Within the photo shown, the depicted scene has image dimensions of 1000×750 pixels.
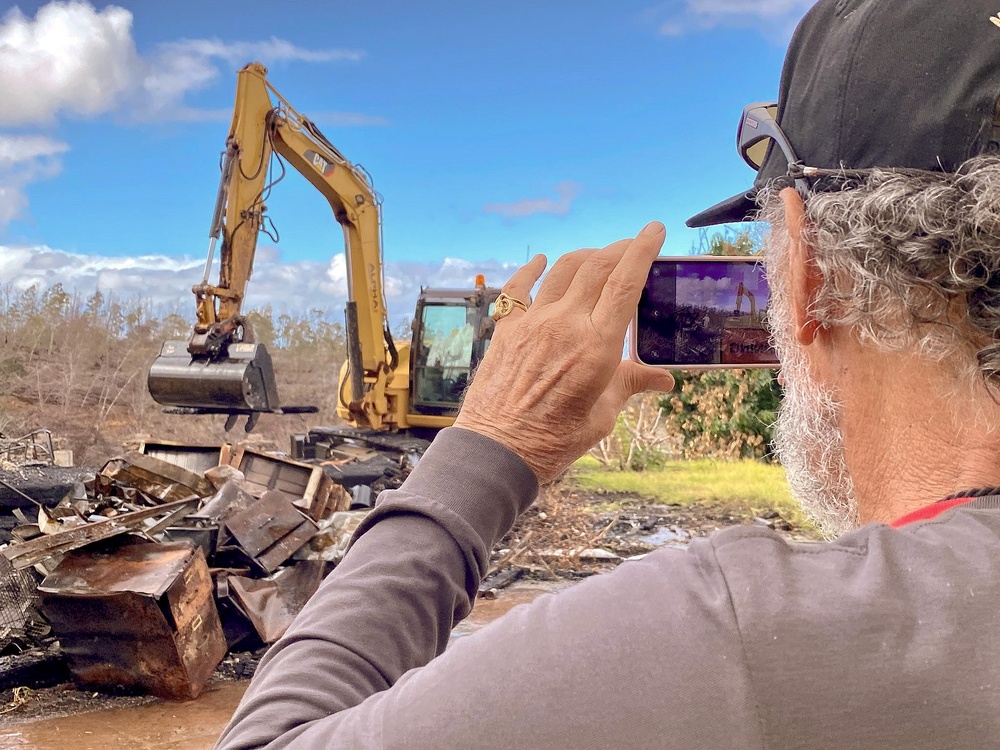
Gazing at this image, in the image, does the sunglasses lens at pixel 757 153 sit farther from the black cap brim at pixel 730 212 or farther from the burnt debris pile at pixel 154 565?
the burnt debris pile at pixel 154 565

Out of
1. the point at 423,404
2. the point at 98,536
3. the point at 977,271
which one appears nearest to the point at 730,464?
the point at 423,404

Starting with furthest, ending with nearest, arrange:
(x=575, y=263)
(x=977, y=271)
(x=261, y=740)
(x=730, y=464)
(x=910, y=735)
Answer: (x=730, y=464) < (x=575, y=263) < (x=977, y=271) < (x=261, y=740) < (x=910, y=735)

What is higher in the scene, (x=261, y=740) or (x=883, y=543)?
(x=883, y=543)

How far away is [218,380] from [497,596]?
367 centimetres

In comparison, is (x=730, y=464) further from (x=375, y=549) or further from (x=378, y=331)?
(x=375, y=549)

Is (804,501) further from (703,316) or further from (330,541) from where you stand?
(330,541)

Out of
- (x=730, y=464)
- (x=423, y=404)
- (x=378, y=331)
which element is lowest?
(x=730, y=464)

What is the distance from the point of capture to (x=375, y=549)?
1.03 m

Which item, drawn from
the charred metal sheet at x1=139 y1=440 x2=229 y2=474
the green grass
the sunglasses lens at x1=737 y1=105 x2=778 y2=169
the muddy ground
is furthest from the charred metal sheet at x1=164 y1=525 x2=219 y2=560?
the green grass

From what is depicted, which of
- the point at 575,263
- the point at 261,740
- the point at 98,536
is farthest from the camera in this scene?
the point at 98,536

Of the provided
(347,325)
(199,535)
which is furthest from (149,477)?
(347,325)

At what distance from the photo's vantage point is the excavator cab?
1071 centimetres

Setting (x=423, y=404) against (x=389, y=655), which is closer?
(x=389, y=655)

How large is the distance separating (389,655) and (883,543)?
0.53 m
